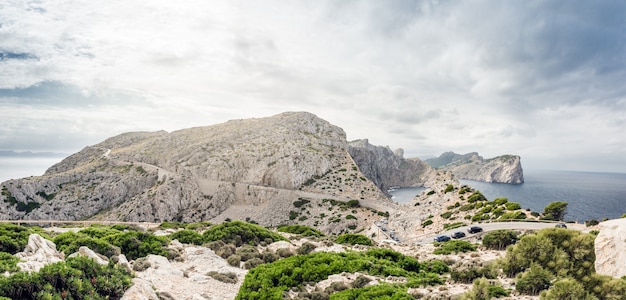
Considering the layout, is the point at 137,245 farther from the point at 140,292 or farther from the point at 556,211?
the point at 556,211

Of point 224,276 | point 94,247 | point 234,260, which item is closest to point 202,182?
point 234,260

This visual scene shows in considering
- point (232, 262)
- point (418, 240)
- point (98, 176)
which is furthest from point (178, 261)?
point (98, 176)

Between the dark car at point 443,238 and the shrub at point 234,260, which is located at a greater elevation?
the shrub at point 234,260

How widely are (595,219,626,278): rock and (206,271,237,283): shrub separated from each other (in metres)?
16.2

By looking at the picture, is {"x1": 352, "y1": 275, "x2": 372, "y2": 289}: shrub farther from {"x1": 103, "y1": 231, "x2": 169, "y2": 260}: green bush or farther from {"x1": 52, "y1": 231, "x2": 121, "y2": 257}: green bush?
{"x1": 52, "y1": 231, "x2": 121, "y2": 257}: green bush

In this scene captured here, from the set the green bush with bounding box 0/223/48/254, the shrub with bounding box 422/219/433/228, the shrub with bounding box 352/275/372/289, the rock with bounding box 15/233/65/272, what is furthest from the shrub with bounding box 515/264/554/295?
the shrub with bounding box 422/219/433/228

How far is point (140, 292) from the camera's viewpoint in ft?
37.3

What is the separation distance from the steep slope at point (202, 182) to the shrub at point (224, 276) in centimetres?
6383

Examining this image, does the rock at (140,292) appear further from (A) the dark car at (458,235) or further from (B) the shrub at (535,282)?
(A) the dark car at (458,235)

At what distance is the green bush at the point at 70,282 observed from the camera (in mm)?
9305

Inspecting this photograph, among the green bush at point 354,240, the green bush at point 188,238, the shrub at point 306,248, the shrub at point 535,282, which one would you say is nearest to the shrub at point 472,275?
the shrub at point 535,282

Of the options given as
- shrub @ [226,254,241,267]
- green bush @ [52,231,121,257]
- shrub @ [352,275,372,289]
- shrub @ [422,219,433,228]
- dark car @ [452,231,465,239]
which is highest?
green bush @ [52,231,121,257]

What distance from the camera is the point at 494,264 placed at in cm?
1574

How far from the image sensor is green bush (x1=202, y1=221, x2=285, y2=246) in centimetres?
2469
